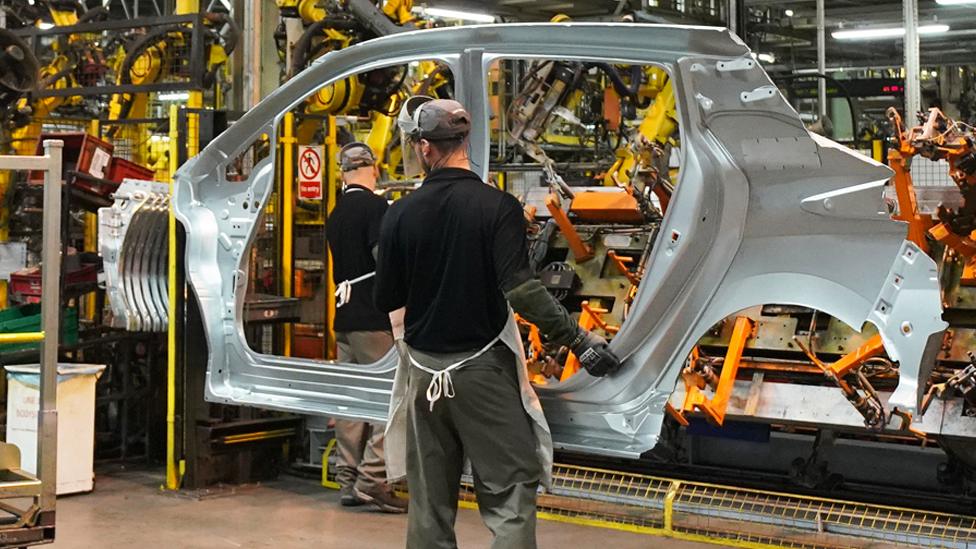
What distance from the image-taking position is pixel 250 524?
6016mm

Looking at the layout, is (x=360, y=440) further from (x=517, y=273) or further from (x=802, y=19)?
(x=802, y=19)

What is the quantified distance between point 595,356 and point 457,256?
0.67 metres

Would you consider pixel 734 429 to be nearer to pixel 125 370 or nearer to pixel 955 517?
pixel 955 517

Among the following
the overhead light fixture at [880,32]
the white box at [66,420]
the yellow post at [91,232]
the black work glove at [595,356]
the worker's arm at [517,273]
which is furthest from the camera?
the overhead light fixture at [880,32]

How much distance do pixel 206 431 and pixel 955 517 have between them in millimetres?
3680

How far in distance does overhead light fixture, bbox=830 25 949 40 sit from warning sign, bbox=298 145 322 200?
8.61 m

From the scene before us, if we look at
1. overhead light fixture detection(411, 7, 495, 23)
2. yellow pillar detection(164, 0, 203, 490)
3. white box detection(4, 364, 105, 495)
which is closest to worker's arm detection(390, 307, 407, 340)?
yellow pillar detection(164, 0, 203, 490)

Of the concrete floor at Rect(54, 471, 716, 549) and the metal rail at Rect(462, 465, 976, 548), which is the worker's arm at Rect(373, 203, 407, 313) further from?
the metal rail at Rect(462, 465, 976, 548)

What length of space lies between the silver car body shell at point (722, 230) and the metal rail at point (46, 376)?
1396mm

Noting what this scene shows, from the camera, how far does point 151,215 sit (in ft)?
22.0

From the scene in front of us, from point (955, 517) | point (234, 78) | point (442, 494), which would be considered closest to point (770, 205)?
point (442, 494)

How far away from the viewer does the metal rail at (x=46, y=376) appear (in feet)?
12.7

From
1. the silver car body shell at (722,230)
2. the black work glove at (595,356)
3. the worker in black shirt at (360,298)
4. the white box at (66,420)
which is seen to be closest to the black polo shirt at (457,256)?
the black work glove at (595,356)

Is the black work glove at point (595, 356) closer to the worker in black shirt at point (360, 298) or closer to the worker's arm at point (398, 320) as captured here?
the worker's arm at point (398, 320)
